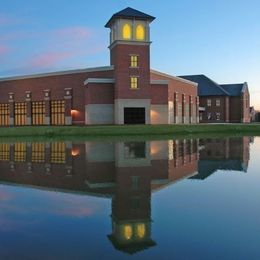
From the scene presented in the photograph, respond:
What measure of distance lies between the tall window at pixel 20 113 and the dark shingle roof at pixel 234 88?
2116 inches

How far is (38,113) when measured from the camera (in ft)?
215

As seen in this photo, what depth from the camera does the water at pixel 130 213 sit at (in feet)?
19.2

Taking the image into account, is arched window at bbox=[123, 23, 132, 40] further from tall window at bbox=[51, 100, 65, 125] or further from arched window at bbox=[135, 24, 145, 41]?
tall window at bbox=[51, 100, 65, 125]

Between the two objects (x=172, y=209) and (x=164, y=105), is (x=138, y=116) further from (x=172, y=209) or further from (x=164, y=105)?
(x=172, y=209)

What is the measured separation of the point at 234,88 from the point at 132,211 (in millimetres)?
92010

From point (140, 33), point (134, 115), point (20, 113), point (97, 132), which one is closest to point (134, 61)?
point (140, 33)

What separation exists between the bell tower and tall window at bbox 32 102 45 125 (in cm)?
1757

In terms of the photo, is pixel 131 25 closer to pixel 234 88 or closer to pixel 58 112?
pixel 58 112

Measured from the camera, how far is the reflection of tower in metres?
6.23

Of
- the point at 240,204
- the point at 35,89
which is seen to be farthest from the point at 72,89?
the point at 240,204

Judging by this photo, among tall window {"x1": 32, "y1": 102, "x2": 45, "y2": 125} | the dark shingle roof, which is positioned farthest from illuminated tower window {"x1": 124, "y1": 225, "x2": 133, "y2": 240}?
the dark shingle roof

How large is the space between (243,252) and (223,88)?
93879 millimetres

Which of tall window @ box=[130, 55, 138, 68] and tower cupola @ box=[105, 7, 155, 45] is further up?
tower cupola @ box=[105, 7, 155, 45]

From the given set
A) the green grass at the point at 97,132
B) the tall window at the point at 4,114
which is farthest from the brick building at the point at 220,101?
the green grass at the point at 97,132
